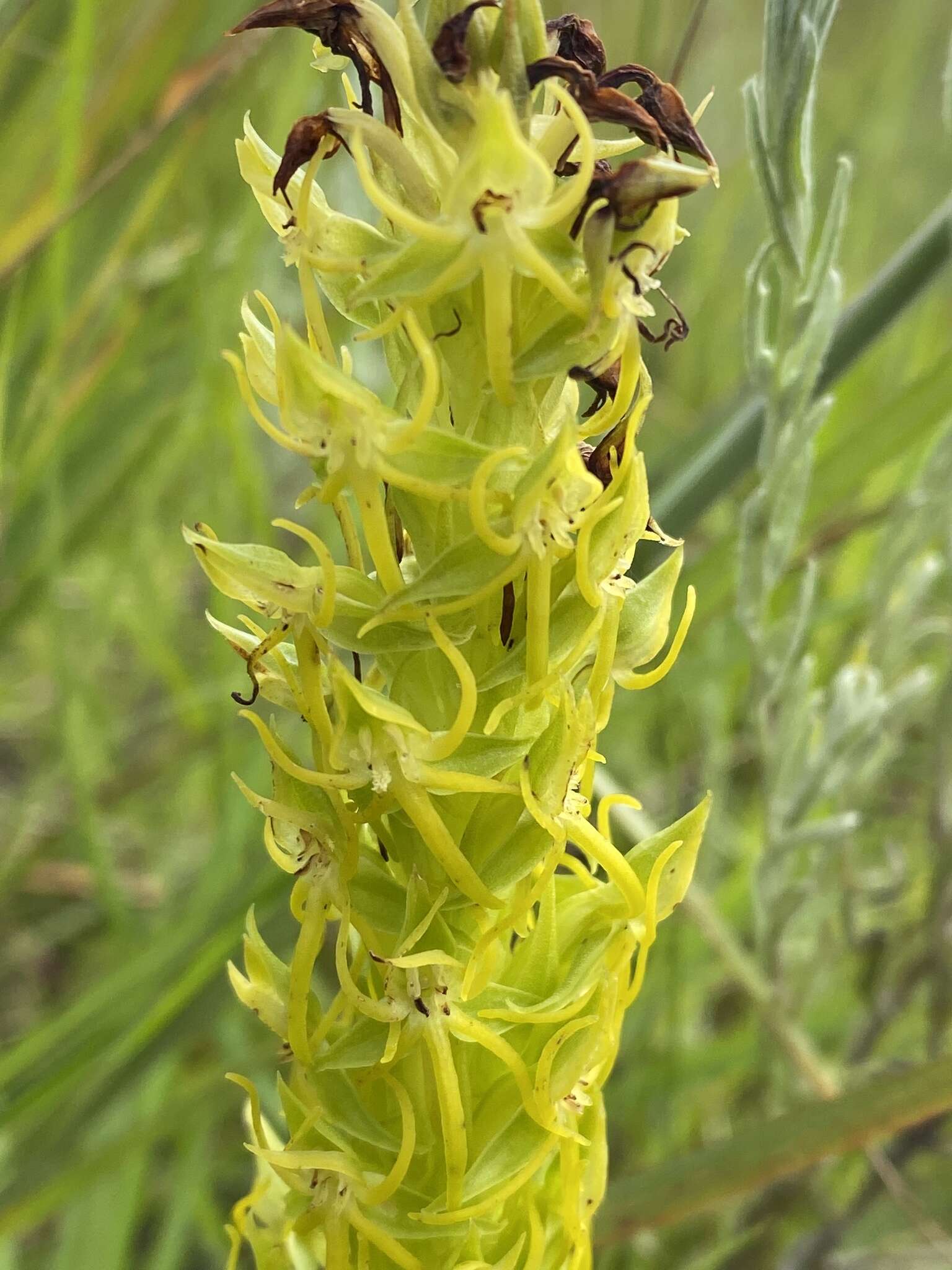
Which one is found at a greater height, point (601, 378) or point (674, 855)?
point (601, 378)

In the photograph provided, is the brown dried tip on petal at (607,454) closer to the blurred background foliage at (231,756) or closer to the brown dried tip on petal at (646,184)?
the brown dried tip on petal at (646,184)

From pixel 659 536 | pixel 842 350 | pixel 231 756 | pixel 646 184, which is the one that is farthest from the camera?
pixel 231 756

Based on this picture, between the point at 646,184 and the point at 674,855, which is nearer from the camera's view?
the point at 646,184

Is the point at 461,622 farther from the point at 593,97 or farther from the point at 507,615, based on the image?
the point at 593,97

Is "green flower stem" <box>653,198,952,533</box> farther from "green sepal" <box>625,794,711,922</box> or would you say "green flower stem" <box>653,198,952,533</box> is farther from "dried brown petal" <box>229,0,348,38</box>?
"dried brown petal" <box>229,0,348,38</box>

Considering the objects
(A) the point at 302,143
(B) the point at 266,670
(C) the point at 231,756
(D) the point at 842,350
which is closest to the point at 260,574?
(B) the point at 266,670

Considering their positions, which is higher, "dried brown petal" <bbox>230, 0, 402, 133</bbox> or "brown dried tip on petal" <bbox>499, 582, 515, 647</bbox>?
"dried brown petal" <bbox>230, 0, 402, 133</bbox>

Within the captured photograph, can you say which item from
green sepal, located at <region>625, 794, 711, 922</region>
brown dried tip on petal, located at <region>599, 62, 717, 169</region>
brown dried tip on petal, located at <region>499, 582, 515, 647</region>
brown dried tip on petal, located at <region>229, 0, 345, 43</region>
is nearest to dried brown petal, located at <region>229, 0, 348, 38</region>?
brown dried tip on petal, located at <region>229, 0, 345, 43</region>
